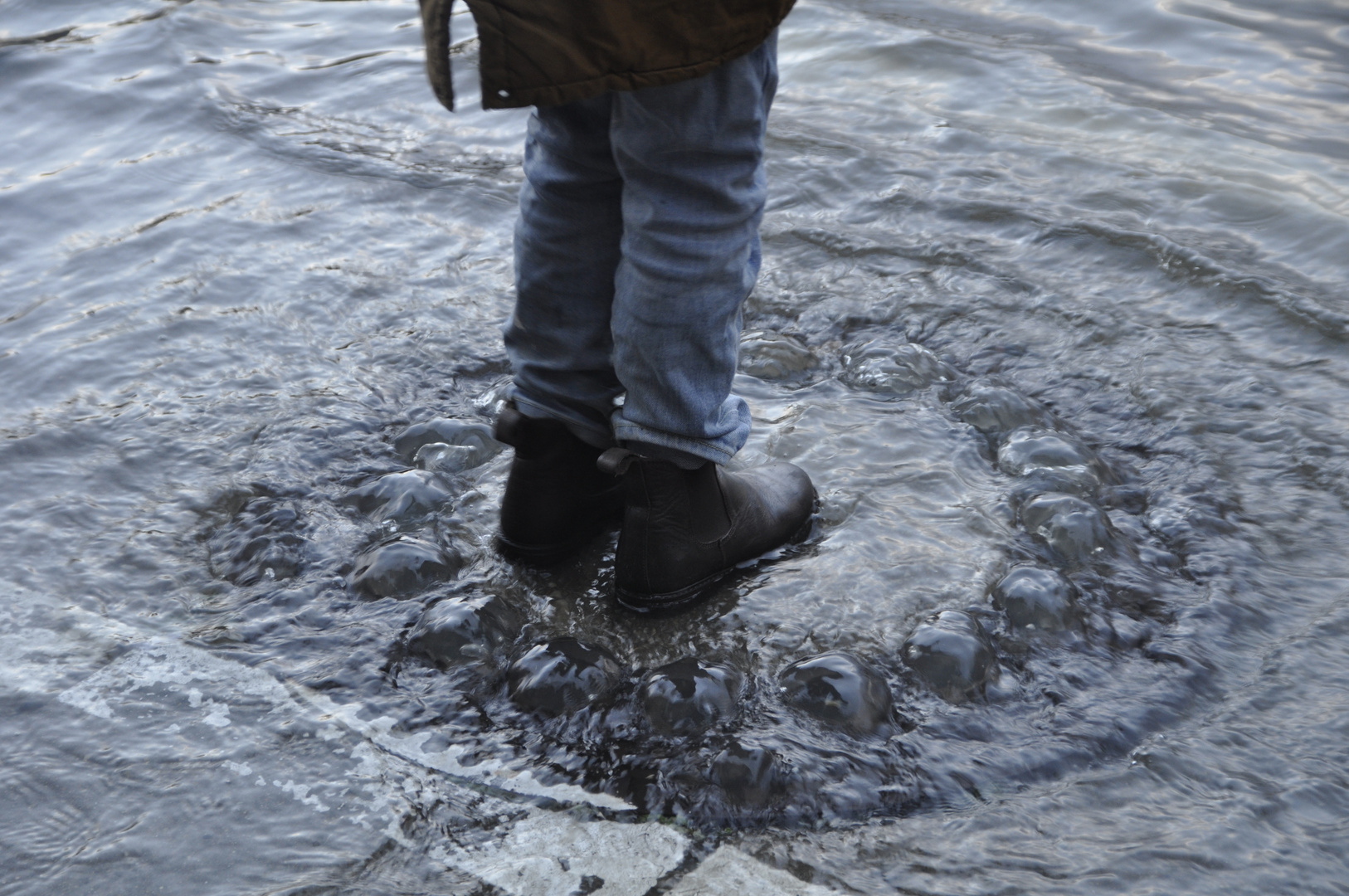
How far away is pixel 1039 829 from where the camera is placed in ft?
5.10

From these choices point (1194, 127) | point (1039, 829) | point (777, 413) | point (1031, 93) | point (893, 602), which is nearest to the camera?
point (1039, 829)

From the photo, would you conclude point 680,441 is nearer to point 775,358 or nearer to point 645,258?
point 645,258

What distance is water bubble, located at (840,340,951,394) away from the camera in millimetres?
2633

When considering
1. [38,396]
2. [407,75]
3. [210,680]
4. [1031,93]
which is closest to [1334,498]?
[210,680]

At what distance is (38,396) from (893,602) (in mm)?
1954

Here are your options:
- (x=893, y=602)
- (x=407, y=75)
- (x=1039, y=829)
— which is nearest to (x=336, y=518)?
(x=893, y=602)

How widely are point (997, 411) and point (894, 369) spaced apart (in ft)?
0.87

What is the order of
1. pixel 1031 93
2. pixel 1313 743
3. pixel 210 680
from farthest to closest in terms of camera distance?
pixel 1031 93, pixel 210 680, pixel 1313 743

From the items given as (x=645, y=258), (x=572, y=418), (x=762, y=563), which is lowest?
(x=762, y=563)

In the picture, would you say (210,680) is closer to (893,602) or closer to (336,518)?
(336,518)

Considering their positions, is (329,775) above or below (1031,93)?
below

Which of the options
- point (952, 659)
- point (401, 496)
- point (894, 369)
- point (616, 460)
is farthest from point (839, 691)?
point (894, 369)

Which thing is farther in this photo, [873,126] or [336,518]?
[873,126]

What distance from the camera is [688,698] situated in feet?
5.73
